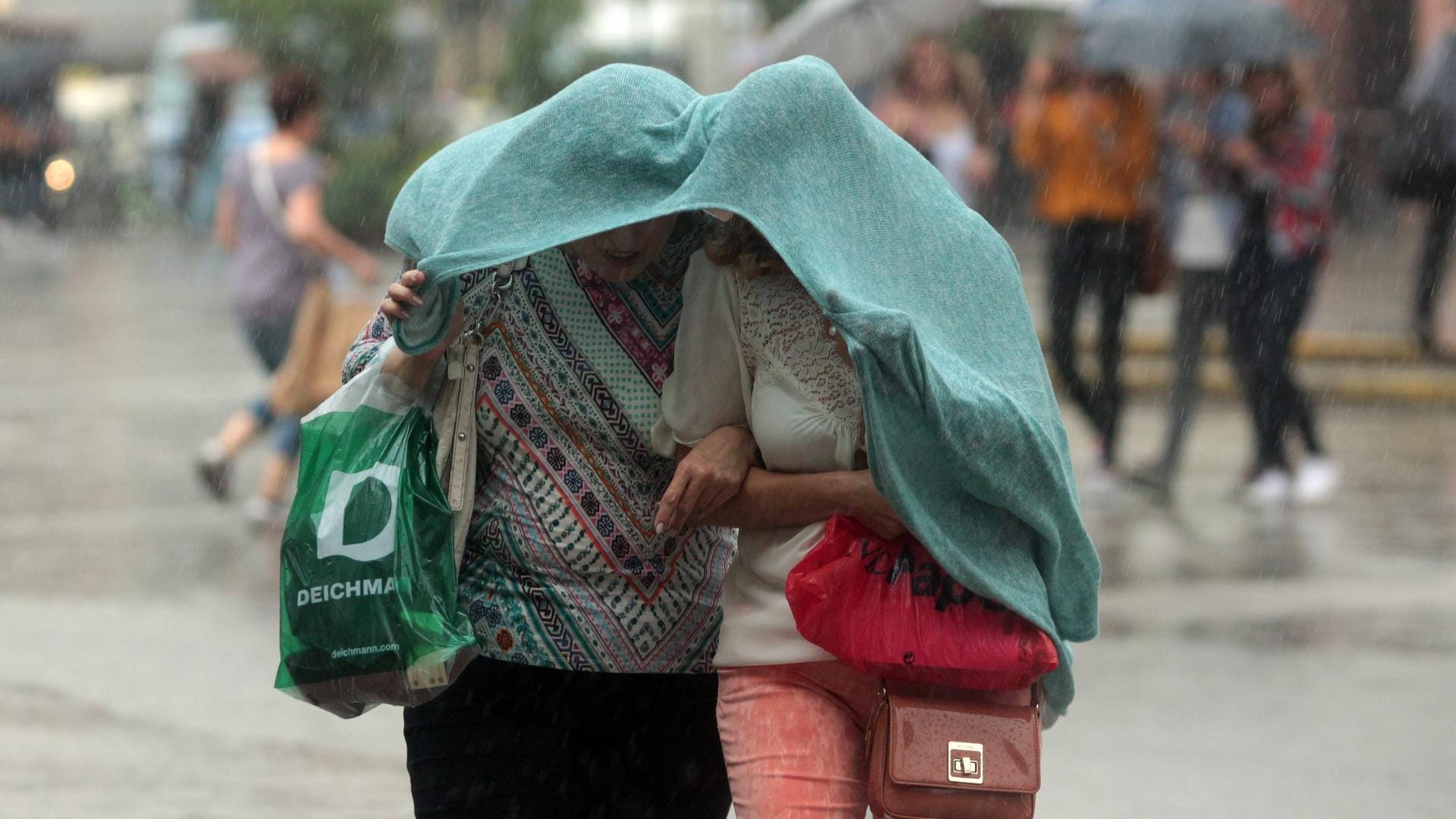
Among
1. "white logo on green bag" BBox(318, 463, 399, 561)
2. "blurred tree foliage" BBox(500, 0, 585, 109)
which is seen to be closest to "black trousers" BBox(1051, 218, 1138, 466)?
"white logo on green bag" BBox(318, 463, 399, 561)

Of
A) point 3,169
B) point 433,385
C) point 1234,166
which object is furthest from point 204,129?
point 433,385

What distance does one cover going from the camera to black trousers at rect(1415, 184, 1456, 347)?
13.7 meters

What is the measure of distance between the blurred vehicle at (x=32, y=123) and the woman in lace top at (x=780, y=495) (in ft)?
90.7

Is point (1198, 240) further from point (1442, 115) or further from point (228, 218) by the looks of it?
point (228, 218)

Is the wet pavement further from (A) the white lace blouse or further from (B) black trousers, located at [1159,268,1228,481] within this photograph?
(A) the white lace blouse

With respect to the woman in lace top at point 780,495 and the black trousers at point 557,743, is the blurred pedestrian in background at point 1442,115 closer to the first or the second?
the black trousers at point 557,743

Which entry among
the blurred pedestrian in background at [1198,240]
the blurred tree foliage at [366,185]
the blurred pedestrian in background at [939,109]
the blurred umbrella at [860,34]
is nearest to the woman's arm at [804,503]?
the blurred pedestrian in background at [1198,240]

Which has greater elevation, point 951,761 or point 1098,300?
point 951,761

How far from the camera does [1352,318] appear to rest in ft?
53.1

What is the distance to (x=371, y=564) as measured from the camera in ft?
10.2

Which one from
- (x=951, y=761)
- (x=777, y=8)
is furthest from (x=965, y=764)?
(x=777, y=8)

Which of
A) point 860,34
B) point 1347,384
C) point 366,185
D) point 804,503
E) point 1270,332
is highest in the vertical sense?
point 804,503

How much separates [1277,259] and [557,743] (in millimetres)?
6919

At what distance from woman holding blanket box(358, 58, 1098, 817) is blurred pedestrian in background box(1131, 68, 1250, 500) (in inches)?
260
